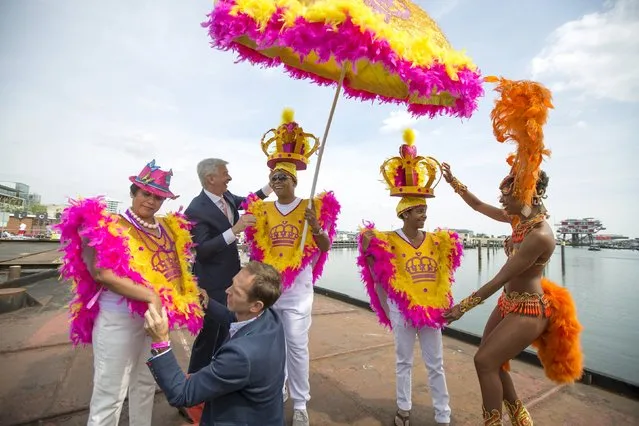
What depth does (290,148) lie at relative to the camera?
10.7ft

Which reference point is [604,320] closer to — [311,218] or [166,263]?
[311,218]

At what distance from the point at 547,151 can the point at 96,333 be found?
3325mm

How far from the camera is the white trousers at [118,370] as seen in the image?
2.03 meters

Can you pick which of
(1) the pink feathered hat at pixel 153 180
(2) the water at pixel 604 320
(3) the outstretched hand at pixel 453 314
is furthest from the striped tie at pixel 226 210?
(2) the water at pixel 604 320

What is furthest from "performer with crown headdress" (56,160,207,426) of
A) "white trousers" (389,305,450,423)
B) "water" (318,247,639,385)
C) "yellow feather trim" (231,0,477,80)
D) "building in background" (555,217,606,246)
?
"building in background" (555,217,606,246)

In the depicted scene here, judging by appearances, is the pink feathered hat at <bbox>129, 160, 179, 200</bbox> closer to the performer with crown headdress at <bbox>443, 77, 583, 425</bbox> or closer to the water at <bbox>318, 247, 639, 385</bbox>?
the performer with crown headdress at <bbox>443, 77, 583, 425</bbox>

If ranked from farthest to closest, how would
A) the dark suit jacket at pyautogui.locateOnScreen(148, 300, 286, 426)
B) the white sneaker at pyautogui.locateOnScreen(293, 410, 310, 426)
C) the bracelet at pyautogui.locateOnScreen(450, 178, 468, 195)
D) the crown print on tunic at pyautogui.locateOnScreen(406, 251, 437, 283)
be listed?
the bracelet at pyautogui.locateOnScreen(450, 178, 468, 195) → the crown print on tunic at pyautogui.locateOnScreen(406, 251, 437, 283) → the white sneaker at pyautogui.locateOnScreen(293, 410, 310, 426) → the dark suit jacket at pyautogui.locateOnScreen(148, 300, 286, 426)

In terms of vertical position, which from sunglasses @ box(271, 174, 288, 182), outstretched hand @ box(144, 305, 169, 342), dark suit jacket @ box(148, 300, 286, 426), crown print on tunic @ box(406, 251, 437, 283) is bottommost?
dark suit jacket @ box(148, 300, 286, 426)

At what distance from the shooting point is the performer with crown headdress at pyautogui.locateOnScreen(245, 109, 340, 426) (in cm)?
291

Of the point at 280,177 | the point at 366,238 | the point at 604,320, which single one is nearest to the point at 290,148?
the point at 280,177

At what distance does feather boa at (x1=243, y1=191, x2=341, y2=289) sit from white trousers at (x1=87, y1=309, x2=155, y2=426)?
1.16 meters

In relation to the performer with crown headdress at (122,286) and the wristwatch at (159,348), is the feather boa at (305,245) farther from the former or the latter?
the wristwatch at (159,348)

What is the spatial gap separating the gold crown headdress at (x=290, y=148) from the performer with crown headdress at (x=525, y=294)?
169cm

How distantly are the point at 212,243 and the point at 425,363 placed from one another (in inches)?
81.6
